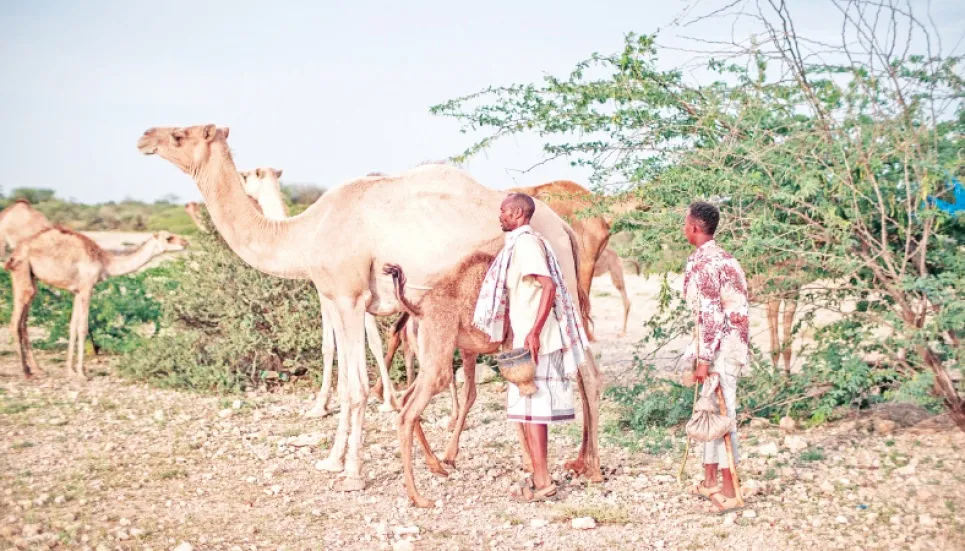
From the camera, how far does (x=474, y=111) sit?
8836 mm

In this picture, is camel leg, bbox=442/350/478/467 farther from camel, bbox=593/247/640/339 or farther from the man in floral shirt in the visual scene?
camel, bbox=593/247/640/339

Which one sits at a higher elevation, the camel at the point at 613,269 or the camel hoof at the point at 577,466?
the camel at the point at 613,269

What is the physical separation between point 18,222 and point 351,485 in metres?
8.45

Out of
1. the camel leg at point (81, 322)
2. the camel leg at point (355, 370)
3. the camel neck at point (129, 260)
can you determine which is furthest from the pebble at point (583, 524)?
the camel neck at point (129, 260)

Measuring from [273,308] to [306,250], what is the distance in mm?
3502

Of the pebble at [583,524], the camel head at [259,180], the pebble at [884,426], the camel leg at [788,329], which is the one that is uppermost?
the camel head at [259,180]

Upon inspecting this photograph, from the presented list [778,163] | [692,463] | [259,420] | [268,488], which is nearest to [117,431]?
[259,420]

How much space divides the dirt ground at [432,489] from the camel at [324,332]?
0.24m

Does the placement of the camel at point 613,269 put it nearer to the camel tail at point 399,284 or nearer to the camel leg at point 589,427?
the camel leg at point 589,427

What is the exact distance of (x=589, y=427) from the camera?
23.2ft

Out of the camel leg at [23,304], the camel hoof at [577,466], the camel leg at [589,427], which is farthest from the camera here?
the camel leg at [23,304]

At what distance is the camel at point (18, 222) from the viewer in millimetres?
12750

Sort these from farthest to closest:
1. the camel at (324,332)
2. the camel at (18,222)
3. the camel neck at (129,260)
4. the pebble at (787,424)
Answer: the camel at (18,222)
the camel neck at (129,260)
the camel at (324,332)
the pebble at (787,424)

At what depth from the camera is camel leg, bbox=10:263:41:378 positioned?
1158 cm
